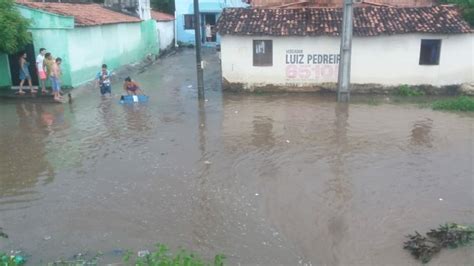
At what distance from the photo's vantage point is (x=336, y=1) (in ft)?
66.1

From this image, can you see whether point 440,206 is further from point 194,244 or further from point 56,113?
point 56,113

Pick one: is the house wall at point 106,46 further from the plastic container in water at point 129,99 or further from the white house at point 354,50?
the white house at point 354,50

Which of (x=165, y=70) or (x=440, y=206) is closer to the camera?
(x=440, y=206)

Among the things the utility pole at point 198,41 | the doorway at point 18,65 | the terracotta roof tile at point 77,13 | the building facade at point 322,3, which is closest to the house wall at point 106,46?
the terracotta roof tile at point 77,13

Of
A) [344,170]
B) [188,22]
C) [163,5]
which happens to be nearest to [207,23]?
[188,22]

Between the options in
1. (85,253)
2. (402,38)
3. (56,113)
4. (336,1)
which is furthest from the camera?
(336,1)

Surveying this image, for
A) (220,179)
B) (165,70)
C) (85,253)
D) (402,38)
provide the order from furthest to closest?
1. (165,70)
2. (402,38)
3. (220,179)
4. (85,253)

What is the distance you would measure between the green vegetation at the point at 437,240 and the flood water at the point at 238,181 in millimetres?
140

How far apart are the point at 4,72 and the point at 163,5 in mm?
27112

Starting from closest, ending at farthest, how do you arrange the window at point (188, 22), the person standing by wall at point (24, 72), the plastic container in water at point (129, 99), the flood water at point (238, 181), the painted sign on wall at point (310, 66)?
the flood water at point (238, 181) < the plastic container in water at point (129, 99) < the person standing by wall at point (24, 72) < the painted sign on wall at point (310, 66) < the window at point (188, 22)

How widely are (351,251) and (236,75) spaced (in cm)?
1242

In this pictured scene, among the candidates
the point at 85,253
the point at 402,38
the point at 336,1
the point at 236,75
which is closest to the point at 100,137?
the point at 85,253

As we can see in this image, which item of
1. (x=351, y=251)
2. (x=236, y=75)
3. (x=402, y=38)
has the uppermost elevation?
(x=402, y=38)

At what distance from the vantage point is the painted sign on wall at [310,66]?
1747 centimetres
